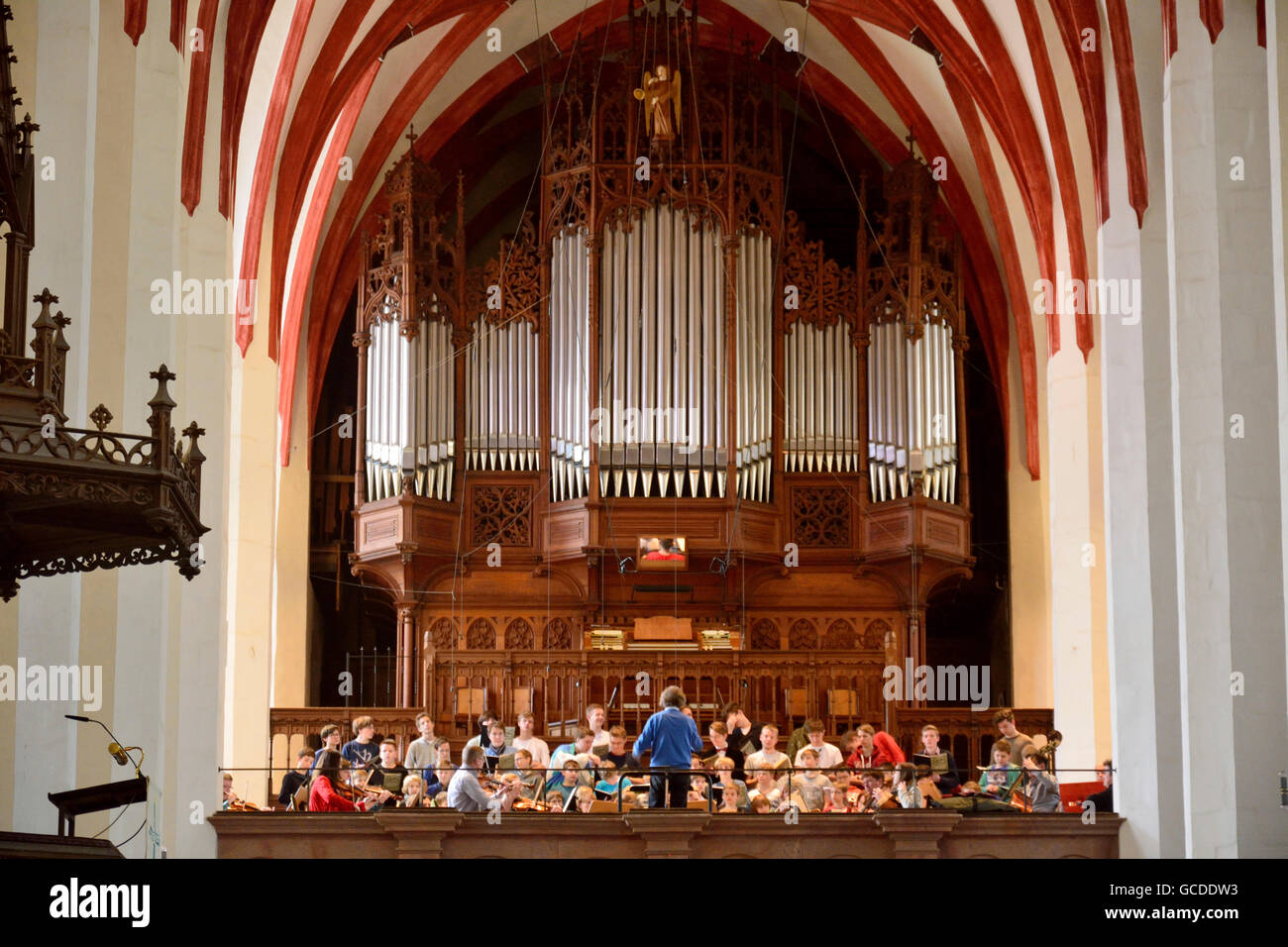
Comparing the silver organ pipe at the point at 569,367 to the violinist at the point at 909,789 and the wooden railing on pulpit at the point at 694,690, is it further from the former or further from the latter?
the violinist at the point at 909,789

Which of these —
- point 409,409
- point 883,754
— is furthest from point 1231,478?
point 409,409

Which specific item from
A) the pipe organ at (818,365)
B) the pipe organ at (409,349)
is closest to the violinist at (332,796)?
the pipe organ at (409,349)

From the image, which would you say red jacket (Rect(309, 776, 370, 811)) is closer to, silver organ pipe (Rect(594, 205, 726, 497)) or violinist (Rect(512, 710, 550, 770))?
violinist (Rect(512, 710, 550, 770))

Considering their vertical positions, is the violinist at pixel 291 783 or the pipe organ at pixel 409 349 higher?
the pipe organ at pixel 409 349

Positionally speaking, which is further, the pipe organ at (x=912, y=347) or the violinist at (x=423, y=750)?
the pipe organ at (x=912, y=347)

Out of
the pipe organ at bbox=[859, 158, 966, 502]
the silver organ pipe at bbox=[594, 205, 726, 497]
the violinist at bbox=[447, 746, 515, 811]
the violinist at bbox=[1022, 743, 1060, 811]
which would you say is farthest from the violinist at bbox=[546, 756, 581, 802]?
the pipe organ at bbox=[859, 158, 966, 502]

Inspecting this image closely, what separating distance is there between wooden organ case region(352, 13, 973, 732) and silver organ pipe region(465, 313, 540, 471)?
0.02 m

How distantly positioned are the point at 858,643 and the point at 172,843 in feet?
29.4

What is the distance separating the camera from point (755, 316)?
72.2 feet

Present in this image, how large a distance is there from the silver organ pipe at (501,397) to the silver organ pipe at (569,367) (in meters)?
0.26

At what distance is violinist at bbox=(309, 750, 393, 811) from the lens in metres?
16.2

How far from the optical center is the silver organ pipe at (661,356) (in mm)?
21375

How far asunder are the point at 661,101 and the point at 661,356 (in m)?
2.78
